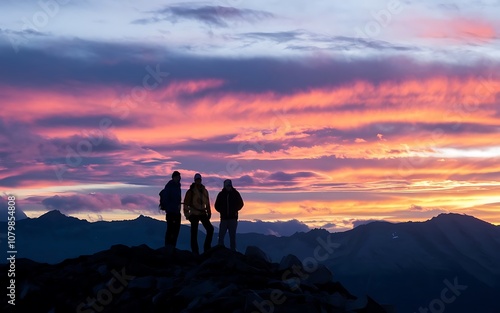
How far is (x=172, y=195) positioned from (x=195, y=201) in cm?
107

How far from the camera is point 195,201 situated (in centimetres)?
3070

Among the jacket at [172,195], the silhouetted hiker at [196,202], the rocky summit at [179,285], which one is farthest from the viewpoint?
the silhouetted hiker at [196,202]

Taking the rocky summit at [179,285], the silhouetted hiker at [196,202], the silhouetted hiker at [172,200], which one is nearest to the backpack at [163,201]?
the silhouetted hiker at [172,200]

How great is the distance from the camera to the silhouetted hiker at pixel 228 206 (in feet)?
104

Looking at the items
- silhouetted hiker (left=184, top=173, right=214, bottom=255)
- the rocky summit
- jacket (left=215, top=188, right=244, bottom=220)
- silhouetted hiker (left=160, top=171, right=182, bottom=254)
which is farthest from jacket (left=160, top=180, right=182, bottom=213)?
jacket (left=215, top=188, right=244, bottom=220)

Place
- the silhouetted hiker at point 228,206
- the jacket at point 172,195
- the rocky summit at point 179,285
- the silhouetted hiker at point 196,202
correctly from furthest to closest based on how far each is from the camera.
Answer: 1. the silhouetted hiker at point 228,206
2. the silhouetted hiker at point 196,202
3. the jacket at point 172,195
4. the rocky summit at point 179,285

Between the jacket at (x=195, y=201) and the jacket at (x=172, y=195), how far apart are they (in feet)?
1.81

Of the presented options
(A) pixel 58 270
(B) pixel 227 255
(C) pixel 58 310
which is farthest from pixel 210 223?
(C) pixel 58 310

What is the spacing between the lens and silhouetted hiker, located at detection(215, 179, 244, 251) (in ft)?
104

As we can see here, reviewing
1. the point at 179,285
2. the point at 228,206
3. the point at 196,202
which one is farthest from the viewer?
the point at 228,206

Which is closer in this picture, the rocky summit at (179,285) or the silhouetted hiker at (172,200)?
the rocky summit at (179,285)

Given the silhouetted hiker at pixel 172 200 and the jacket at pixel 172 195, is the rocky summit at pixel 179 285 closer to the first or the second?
the silhouetted hiker at pixel 172 200

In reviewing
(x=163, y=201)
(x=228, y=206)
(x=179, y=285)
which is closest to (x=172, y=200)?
(x=163, y=201)

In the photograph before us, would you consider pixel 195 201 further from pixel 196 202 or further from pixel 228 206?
pixel 228 206
